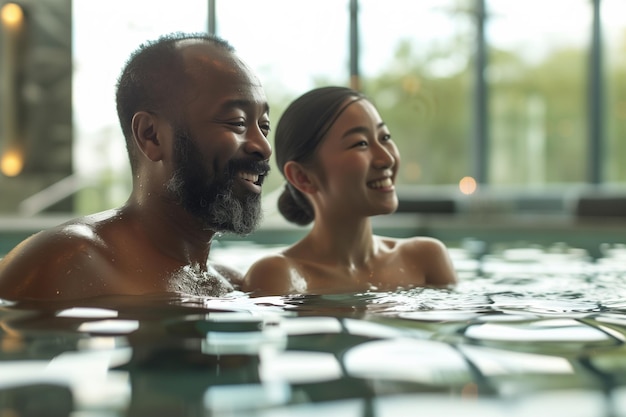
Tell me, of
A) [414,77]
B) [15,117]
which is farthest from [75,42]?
[414,77]

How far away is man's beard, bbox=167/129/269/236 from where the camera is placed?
2268mm

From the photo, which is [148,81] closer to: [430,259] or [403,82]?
[430,259]

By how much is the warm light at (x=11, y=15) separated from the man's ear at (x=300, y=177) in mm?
8333

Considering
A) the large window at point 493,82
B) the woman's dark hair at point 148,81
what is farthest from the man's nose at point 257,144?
the large window at point 493,82

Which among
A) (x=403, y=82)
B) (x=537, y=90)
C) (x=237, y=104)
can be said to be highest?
(x=403, y=82)

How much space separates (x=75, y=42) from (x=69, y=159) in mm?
1578

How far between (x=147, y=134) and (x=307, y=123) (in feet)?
2.96

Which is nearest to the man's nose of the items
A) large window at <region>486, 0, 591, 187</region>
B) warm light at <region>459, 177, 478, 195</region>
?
warm light at <region>459, 177, 478, 195</region>

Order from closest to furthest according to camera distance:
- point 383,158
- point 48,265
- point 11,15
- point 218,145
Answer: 1. point 48,265
2. point 218,145
3. point 383,158
4. point 11,15

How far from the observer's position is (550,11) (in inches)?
510

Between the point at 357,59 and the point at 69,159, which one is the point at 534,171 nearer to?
the point at 357,59

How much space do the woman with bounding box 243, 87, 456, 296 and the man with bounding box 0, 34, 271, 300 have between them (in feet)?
1.83

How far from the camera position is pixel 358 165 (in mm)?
2959

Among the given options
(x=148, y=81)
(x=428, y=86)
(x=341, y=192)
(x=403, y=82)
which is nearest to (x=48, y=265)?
(x=148, y=81)
